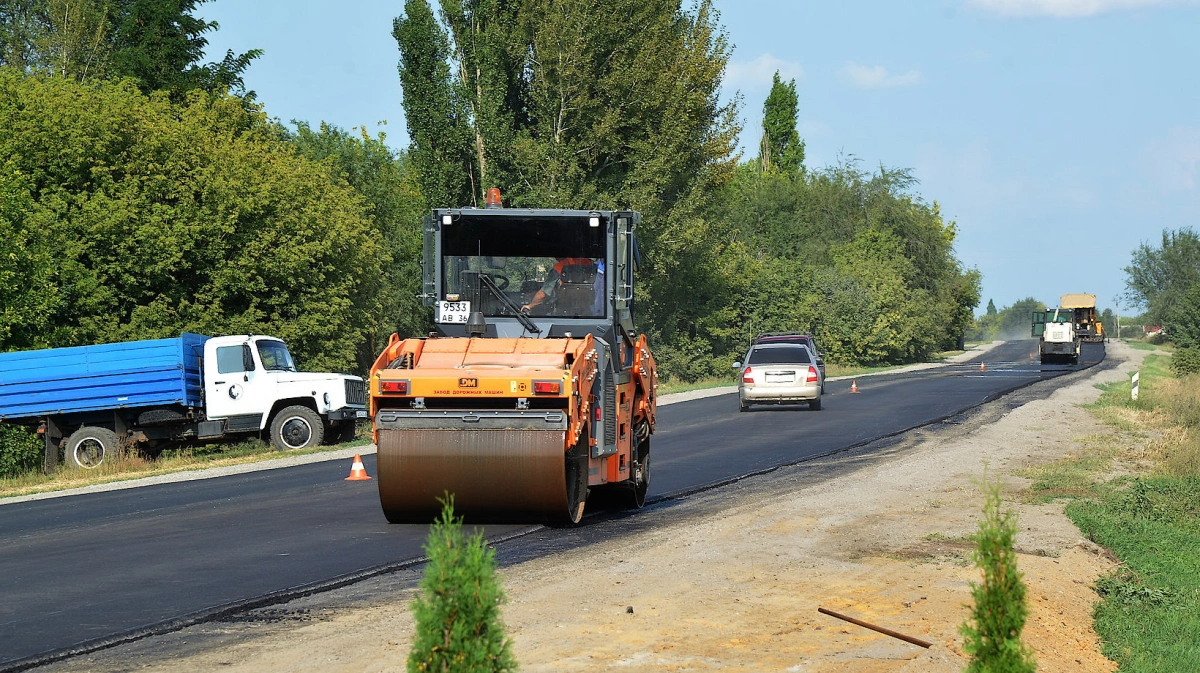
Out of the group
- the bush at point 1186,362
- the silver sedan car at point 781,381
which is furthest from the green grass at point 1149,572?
the bush at point 1186,362

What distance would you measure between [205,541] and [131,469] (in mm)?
13394

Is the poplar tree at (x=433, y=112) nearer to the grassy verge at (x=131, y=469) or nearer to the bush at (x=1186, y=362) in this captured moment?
the grassy verge at (x=131, y=469)

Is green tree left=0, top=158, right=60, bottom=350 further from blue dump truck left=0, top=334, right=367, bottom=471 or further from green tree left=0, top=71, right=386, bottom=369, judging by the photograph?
blue dump truck left=0, top=334, right=367, bottom=471

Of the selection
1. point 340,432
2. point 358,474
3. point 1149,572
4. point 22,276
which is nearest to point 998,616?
point 1149,572

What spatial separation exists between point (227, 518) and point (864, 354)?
202 feet

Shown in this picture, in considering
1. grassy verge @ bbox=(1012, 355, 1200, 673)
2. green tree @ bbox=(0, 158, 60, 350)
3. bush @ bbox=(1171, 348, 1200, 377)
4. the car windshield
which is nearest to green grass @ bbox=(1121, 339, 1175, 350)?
bush @ bbox=(1171, 348, 1200, 377)

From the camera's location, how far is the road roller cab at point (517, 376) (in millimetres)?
11875

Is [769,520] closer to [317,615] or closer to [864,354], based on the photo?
[317,615]

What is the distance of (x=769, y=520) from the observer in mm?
13828

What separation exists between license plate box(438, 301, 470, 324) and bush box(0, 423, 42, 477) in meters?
16.9

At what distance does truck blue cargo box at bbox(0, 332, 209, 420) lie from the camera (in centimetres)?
2669

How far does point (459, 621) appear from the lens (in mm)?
4762

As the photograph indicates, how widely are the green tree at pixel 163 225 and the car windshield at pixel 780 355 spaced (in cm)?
1225

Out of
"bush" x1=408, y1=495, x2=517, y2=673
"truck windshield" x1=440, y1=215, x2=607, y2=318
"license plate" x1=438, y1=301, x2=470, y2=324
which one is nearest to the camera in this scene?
"bush" x1=408, y1=495, x2=517, y2=673
